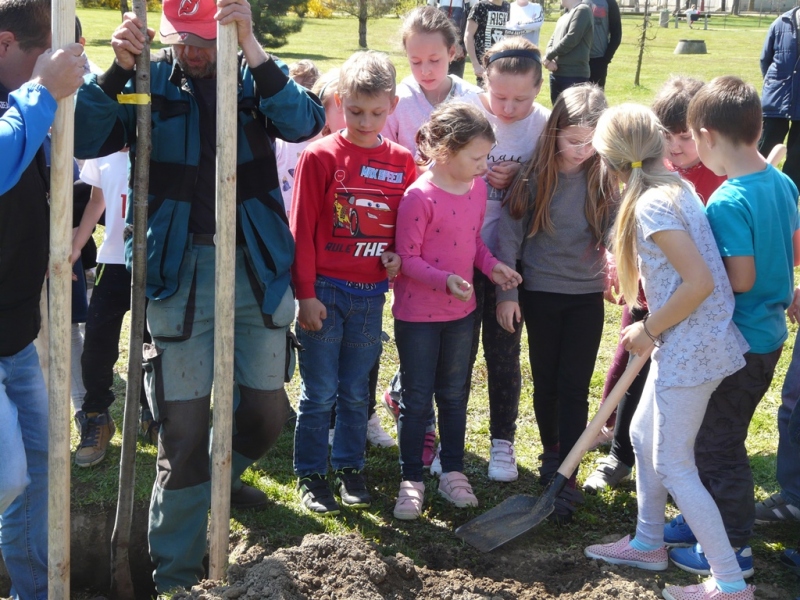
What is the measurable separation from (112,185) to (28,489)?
165 cm

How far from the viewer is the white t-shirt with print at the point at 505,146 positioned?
396 cm

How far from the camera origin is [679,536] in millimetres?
3650

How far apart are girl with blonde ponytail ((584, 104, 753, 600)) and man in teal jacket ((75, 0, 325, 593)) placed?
1158 millimetres

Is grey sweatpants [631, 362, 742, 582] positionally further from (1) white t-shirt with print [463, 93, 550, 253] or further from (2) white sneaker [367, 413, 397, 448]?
(2) white sneaker [367, 413, 397, 448]

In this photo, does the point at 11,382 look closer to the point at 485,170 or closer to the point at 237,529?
the point at 237,529

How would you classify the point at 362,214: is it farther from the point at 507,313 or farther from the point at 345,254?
the point at 507,313

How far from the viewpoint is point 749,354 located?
3217 millimetres

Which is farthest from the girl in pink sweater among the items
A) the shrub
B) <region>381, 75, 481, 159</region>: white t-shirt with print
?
the shrub

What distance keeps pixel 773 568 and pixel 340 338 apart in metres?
1.99

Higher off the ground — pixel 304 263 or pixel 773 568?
pixel 304 263

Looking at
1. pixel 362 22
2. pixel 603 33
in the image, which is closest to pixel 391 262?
pixel 603 33

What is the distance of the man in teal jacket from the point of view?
9.62 ft

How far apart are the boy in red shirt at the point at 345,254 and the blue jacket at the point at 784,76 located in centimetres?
568

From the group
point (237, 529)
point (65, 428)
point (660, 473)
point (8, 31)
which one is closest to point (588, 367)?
point (660, 473)
